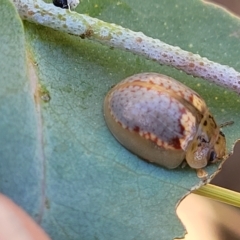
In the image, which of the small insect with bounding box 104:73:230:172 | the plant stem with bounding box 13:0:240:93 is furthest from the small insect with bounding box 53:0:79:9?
the small insect with bounding box 104:73:230:172

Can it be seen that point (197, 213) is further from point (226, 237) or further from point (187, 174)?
point (187, 174)

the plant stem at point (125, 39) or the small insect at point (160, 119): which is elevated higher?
the plant stem at point (125, 39)

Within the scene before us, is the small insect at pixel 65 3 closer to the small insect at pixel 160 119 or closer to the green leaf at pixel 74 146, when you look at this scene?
the green leaf at pixel 74 146

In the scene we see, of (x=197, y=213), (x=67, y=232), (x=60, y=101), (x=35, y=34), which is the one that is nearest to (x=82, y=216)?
(x=67, y=232)

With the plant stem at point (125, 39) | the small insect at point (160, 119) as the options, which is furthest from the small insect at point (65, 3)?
the small insect at point (160, 119)

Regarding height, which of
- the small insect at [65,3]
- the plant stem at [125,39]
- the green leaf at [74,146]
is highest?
the small insect at [65,3]

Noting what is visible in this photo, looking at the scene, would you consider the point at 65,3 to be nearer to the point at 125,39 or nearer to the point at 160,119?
the point at 125,39

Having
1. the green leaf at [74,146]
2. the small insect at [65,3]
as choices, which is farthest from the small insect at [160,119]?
the small insect at [65,3]

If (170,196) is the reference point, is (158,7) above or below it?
above
